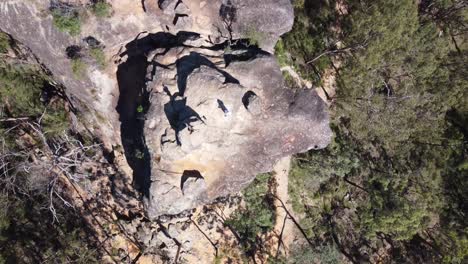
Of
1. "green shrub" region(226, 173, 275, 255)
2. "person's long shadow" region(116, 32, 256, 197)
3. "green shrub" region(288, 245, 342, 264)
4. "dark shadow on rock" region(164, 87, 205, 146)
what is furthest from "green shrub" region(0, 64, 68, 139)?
"green shrub" region(288, 245, 342, 264)

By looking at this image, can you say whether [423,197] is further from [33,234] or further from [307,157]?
[33,234]

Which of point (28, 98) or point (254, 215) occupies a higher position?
point (28, 98)

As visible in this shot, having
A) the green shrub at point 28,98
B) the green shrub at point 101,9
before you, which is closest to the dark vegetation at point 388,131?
the green shrub at point 101,9

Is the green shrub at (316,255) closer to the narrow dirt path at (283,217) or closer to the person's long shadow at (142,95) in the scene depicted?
the narrow dirt path at (283,217)

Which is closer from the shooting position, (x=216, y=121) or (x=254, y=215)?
(x=216, y=121)

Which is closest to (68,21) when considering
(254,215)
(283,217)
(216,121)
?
(216,121)

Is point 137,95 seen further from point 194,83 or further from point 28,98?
point 28,98
